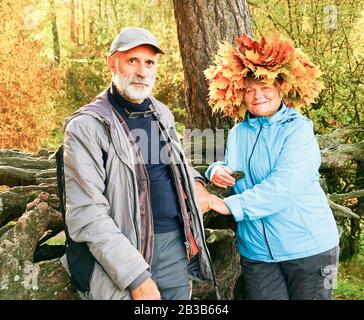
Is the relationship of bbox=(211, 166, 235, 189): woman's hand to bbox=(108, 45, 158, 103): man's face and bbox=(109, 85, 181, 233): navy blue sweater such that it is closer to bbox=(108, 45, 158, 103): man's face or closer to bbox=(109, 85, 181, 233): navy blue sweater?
bbox=(109, 85, 181, 233): navy blue sweater

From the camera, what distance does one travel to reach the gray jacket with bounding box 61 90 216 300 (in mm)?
2754

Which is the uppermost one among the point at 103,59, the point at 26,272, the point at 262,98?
the point at 103,59

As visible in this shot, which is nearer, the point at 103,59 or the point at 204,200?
the point at 204,200

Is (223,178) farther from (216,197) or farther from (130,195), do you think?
(130,195)

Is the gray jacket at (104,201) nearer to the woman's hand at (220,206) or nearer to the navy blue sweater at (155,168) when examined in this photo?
the navy blue sweater at (155,168)

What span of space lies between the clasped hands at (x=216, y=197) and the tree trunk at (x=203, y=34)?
156cm

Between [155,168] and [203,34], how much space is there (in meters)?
2.58

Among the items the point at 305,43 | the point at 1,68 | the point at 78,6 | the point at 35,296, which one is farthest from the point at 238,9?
the point at 78,6

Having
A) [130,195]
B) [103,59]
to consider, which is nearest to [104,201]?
[130,195]

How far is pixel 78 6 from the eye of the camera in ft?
68.7

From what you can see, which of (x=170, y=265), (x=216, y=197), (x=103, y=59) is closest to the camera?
(x=170, y=265)

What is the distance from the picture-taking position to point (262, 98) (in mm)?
3604

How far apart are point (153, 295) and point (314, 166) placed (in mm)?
1344

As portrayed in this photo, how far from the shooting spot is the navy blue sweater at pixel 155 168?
121 inches
